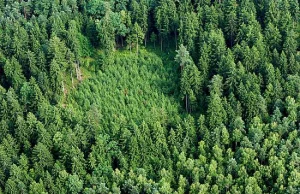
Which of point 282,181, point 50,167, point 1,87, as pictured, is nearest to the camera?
point 282,181

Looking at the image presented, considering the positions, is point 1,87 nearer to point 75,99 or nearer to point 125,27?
point 75,99

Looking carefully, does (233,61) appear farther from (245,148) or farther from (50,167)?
(50,167)

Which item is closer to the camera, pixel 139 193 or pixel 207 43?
pixel 139 193

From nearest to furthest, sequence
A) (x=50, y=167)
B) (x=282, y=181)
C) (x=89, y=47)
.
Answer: (x=282, y=181) < (x=50, y=167) < (x=89, y=47)

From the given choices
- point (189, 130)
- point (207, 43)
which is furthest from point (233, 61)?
point (189, 130)

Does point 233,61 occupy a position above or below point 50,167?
above

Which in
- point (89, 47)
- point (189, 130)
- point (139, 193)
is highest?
point (89, 47)

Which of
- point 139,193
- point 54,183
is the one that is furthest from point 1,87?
point 139,193
